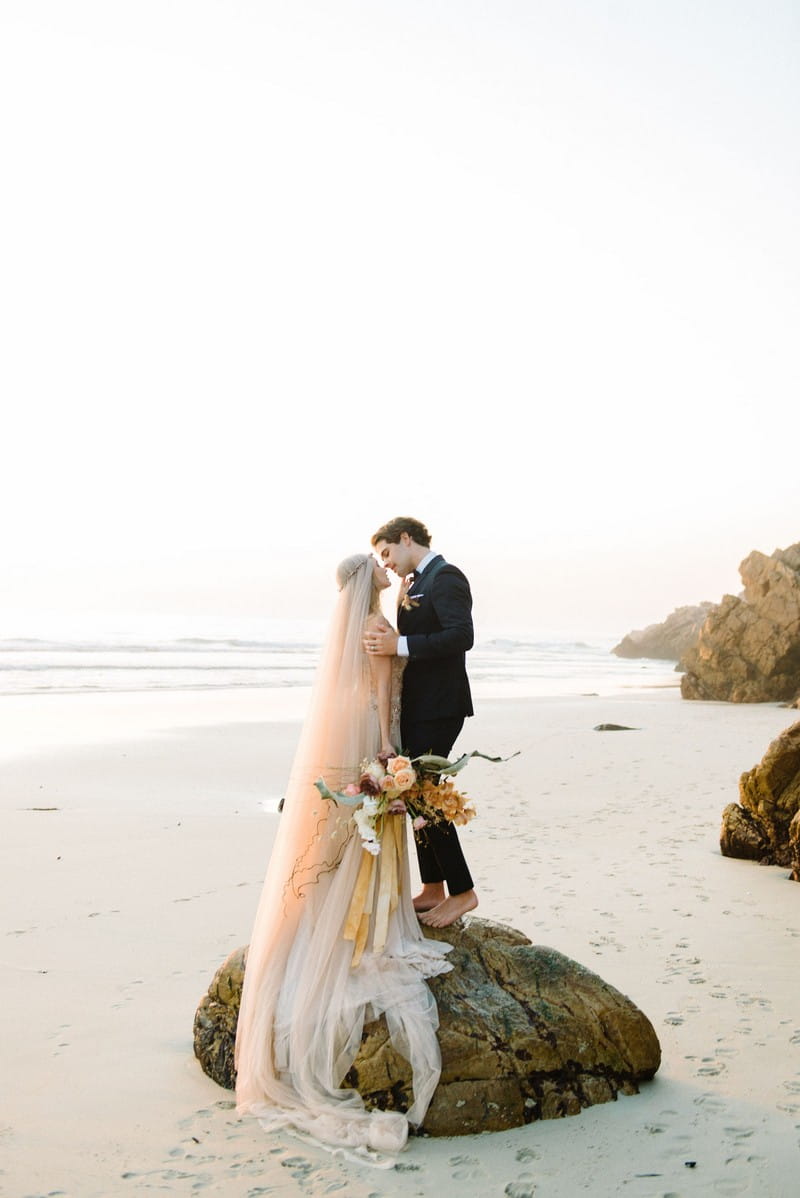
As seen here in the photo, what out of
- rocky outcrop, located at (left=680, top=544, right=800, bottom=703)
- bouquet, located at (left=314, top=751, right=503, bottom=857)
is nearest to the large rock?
bouquet, located at (left=314, top=751, right=503, bottom=857)

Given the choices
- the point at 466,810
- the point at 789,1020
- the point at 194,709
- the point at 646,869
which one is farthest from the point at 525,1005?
the point at 194,709

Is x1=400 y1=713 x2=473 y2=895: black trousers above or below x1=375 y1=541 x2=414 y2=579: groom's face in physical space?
below

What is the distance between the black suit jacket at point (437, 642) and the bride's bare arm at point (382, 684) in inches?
5.5

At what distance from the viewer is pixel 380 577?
5160 millimetres

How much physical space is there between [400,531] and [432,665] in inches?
27.5

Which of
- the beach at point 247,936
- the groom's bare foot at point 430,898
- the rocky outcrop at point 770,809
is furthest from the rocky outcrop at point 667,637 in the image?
the groom's bare foot at point 430,898

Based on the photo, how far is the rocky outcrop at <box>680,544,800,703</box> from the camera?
27109mm

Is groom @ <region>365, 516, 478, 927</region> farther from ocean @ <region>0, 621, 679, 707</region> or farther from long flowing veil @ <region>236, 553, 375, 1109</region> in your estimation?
ocean @ <region>0, 621, 679, 707</region>

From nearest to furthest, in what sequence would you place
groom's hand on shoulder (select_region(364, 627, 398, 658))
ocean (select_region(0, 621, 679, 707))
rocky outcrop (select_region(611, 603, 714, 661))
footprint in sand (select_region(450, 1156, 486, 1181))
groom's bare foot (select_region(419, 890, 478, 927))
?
footprint in sand (select_region(450, 1156, 486, 1181))
groom's hand on shoulder (select_region(364, 627, 398, 658))
groom's bare foot (select_region(419, 890, 478, 927))
ocean (select_region(0, 621, 679, 707))
rocky outcrop (select_region(611, 603, 714, 661))

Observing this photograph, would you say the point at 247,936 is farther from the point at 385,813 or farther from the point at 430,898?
the point at 385,813

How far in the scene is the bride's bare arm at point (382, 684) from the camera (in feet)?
16.5

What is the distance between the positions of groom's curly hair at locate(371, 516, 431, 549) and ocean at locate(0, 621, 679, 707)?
20098mm

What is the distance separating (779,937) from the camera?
22.3 feet

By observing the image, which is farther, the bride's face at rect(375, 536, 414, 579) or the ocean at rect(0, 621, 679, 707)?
the ocean at rect(0, 621, 679, 707)
